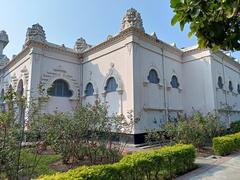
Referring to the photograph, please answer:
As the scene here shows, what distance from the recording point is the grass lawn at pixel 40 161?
688 cm

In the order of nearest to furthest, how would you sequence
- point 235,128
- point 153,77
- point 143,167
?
1. point 143,167
2. point 153,77
3. point 235,128

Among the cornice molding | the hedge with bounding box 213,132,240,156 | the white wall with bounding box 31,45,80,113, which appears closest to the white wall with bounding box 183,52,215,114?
the cornice molding

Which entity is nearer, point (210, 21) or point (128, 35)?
point (210, 21)

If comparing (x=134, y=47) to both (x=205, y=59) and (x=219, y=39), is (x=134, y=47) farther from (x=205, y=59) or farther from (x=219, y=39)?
(x=219, y=39)

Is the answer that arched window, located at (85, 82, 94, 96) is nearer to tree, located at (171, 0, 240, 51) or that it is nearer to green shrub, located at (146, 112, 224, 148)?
green shrub, located at (146, 112, 224, 148)

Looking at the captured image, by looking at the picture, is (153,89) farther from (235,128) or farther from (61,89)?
(235,128)

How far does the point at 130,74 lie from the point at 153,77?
279cm

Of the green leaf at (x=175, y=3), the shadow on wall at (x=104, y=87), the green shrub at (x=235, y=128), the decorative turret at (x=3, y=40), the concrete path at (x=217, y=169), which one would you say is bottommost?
the concrete path at (x=217, y=169)

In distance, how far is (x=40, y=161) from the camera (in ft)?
29.1

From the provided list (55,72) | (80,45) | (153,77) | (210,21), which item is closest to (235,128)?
(153,77)

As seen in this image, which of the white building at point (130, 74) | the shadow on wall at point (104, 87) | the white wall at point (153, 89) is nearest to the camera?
the white wall at point (153, 89)

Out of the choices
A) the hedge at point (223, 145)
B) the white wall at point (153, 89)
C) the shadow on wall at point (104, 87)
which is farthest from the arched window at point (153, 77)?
the hedge at point (223, 145)

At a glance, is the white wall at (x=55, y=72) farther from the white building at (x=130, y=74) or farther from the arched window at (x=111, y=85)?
the arched window at (x=111, y=85)

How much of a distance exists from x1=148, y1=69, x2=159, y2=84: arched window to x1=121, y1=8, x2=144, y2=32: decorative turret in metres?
3.30
